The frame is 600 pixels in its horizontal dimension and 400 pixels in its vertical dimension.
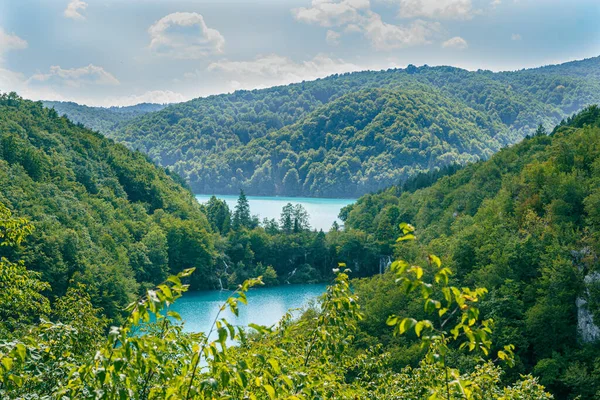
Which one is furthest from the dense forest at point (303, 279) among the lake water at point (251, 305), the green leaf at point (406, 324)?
the lake water at point (251, 305)

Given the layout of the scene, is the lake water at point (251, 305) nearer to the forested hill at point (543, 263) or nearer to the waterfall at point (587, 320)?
the forested hill at point (543, 263)

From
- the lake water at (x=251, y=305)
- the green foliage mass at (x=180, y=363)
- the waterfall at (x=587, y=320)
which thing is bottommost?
the lake water at (x=251, y=305)

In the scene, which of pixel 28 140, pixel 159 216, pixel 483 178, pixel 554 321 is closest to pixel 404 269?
pixel 554 321

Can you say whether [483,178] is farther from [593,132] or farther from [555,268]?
[555,268]

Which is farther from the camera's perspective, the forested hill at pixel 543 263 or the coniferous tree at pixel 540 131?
the coniferous tree at pixel 540 131

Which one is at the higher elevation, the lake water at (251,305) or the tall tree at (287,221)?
the tall tree at (287,221)

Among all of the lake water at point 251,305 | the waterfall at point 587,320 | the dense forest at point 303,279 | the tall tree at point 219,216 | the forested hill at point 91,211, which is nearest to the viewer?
the dense forest at point 303,279

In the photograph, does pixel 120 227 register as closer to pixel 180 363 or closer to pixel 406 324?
pixel 180 363

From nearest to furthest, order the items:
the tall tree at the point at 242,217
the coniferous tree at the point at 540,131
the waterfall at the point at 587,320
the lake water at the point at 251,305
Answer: the waterfall at the point at 587,320, the lake water at the point at 251,305, the coniferous tree at the point at 540,131, the tall tree at the point at 242,217
